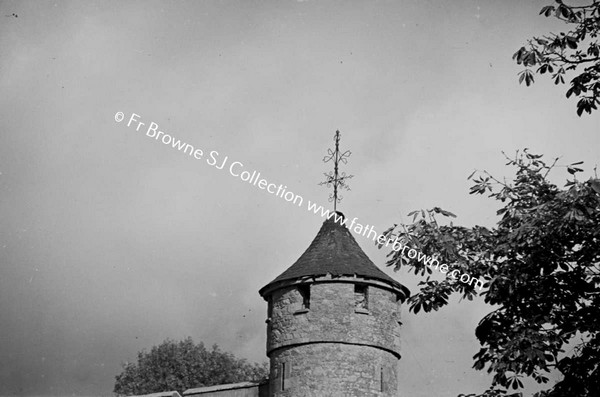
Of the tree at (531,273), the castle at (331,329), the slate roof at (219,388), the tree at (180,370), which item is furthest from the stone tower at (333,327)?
the tree at (180,370)

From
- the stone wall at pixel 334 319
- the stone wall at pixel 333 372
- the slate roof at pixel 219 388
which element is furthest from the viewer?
the slate roof at pixel 219 388

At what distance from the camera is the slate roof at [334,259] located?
71.6 ft

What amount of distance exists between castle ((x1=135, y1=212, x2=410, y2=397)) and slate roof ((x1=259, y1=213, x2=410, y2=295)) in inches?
0.9

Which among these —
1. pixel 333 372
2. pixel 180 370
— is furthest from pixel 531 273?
pixel 180 370

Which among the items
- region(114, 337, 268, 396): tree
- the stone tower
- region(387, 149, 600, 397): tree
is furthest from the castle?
region(114, 337, 268, 396): tree

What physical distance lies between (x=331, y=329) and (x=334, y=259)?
70.5 inches

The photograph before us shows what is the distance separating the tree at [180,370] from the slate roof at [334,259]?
17005 mm

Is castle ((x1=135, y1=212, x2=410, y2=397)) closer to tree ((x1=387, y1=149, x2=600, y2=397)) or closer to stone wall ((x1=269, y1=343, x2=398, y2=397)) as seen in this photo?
stone wall ((x1=269, y1=343, x2=398, y2=397))

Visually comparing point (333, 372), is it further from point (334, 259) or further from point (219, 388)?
point (219, 388)

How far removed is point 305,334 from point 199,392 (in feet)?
9.89

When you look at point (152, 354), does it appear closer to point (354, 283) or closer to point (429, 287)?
point (354, 283)

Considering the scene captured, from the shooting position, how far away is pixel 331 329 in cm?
2119

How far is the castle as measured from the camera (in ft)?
68.8

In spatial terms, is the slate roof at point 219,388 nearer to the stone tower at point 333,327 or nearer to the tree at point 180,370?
the stone tower at point 333,327
